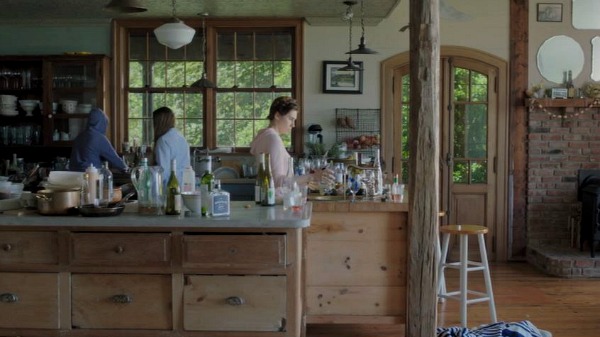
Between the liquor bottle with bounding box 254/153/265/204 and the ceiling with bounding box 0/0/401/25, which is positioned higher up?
the ceiling with bounding box 0/0/401/25

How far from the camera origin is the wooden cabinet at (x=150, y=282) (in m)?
3.29

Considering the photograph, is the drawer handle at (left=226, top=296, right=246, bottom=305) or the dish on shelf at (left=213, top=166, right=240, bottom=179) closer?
the drawer handle at (left=226, top=296, right=246, bottom=305)

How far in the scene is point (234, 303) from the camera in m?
3.32

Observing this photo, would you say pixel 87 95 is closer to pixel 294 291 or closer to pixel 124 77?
pixel 124 77

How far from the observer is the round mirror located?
7.35 m

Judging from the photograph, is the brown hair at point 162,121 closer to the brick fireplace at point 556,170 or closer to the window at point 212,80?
the window at point 212,80

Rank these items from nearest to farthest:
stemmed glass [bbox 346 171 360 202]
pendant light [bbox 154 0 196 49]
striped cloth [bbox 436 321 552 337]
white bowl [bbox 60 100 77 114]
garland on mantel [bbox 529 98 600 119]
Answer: striped cloth [bbox 436 321 552 337] → stemmed glass [bbox 346 171 360 202] → pendant light [bbox 154 0 196 49] → garland on mantel [bbox 529 98 600 119] → white bowl [bbox 60 100 77 114]

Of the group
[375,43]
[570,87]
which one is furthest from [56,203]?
[570,87]

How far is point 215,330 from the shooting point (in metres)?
3.35

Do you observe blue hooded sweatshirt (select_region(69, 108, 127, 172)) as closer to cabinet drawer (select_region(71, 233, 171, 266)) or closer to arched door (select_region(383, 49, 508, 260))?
cabinet drawer (select_region(71, 233, 171, 266))

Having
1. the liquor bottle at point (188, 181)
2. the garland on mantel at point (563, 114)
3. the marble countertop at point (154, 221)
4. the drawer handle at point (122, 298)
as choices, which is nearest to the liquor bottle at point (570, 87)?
the garland on mantel at point (563, 114)

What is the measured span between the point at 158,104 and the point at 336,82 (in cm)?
205

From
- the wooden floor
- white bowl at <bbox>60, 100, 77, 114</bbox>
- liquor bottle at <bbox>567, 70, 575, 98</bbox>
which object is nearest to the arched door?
liquor bottle at <bbox>567, 70, 575, 98</bbox>

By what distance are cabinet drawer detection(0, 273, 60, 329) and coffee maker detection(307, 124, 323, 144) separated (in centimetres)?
439
